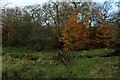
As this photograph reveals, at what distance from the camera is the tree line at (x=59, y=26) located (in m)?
12.0

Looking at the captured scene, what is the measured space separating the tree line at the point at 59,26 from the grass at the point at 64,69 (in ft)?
5.63

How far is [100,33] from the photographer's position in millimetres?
12180

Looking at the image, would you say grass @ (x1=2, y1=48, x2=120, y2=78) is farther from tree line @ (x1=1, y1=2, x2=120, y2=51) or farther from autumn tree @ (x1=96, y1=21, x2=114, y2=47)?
tree line @ (x1=1, y1=2, x2=120, y2=51)

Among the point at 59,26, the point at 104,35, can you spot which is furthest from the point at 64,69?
the point at 59,26

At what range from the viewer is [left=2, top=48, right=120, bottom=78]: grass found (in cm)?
848

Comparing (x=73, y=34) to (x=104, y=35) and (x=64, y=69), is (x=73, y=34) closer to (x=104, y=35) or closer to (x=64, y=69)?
(x=104, y=35)

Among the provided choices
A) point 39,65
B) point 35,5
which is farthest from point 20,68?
point 35,5

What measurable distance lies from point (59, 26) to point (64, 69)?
4.01 meters

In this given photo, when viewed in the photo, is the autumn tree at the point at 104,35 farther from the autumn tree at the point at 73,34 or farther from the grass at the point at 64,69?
the grass at the point at 64,69

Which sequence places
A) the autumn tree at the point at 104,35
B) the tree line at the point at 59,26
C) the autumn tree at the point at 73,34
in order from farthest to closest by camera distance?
the tree line at the point at 59,26, the autumn tree at the point at 73,34, the autumn tree at the point at 104,35

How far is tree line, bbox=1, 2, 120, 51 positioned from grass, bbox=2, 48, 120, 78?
1.72 m

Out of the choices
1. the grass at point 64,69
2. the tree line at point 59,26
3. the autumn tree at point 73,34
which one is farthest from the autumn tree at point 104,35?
the grass at point 64,69

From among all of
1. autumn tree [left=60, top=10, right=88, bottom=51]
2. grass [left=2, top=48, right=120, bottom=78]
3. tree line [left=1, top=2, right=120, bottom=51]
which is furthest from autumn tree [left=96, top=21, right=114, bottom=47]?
grass [left=2, top=48, right=120, bottom=78]

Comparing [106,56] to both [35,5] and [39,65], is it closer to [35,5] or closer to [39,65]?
[39,65]
